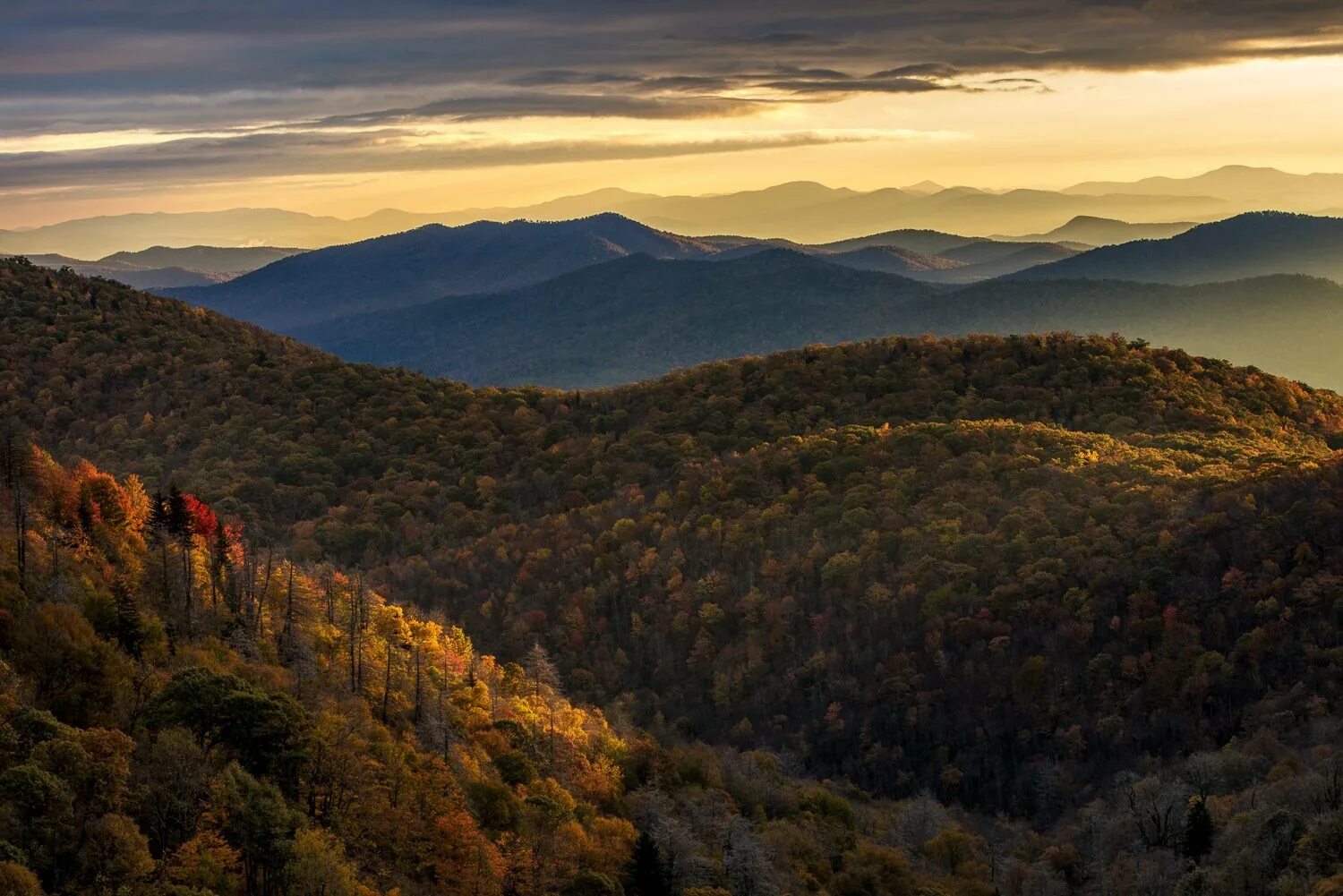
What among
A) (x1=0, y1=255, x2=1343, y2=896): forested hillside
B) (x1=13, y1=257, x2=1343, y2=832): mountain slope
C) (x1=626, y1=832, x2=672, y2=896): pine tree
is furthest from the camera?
(x1=13, y1=257, x2=1343, y2=832): mountain slope

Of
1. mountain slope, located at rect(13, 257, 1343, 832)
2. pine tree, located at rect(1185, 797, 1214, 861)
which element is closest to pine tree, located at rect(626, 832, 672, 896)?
pine tree, located at rect(1185, 797, 1214, 861)

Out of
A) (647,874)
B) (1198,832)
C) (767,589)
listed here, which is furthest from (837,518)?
(647,874)

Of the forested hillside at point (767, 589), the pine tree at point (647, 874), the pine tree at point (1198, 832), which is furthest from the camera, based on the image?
the pine tree at point (1198, 832)

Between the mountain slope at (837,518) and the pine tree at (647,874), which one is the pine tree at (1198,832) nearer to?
the mountain slope at (837,518)

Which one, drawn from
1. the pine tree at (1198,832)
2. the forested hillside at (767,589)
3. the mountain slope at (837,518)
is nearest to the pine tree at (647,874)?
the forested hillside at (767,589)

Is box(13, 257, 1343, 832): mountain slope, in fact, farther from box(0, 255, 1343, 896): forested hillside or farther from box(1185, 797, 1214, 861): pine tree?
box(1185, 797, 1214, 861): pine tree

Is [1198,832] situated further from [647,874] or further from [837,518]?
[837,518]

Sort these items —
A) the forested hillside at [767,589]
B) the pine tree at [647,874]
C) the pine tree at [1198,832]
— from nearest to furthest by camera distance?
1. the pine tree at [647,874]
2. the forested hillside at [767,589]
3. the pine tree at [1198,832]

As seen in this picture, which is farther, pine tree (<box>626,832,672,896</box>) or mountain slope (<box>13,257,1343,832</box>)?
mountain slope (<box>13,257,1343,832</box>)

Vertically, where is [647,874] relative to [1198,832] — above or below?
above
